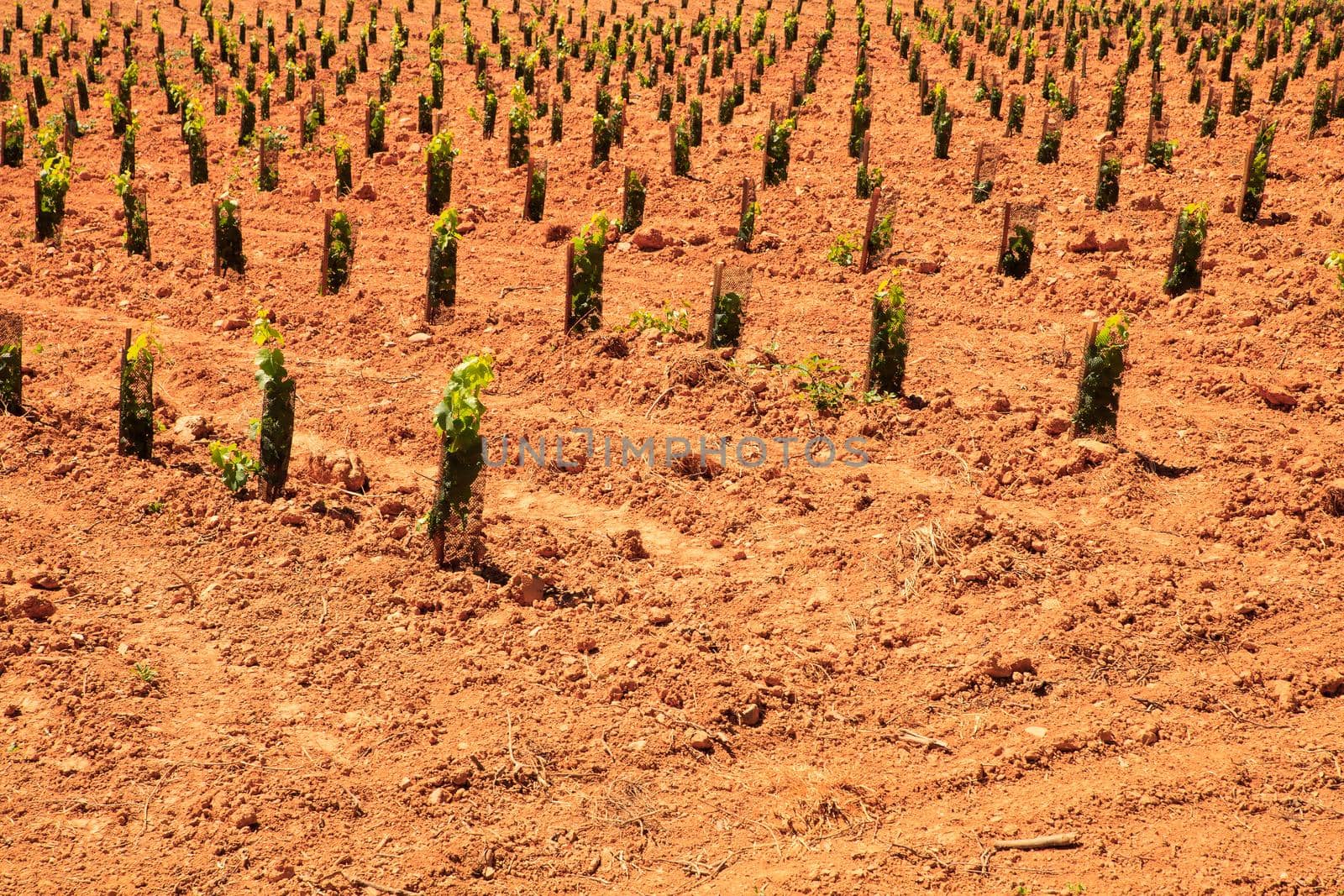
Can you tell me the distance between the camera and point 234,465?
7887mm

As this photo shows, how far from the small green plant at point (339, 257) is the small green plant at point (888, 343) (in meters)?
5.13

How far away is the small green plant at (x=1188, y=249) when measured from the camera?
35.0 feet

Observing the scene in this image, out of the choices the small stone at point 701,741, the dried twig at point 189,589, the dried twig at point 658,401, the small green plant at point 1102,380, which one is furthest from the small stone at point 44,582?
the small green plant at point 1102,380

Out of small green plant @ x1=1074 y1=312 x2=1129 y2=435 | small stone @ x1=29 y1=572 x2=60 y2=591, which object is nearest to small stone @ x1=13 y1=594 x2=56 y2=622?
small stone @ x1=29 y1=572 x2=60 y2=591

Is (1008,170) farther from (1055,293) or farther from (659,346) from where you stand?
(659,346)

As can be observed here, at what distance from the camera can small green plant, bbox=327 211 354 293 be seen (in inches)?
458

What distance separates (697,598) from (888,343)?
2.99 metres

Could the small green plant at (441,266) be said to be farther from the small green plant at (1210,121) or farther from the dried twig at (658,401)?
the small green plant at (1210,121)

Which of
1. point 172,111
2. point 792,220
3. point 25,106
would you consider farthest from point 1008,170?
point 25,106

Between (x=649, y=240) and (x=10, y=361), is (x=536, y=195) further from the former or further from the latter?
(x=10, y=361)

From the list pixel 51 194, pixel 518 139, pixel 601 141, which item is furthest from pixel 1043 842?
pixel 518 139

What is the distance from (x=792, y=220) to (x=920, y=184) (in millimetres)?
2039

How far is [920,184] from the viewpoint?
1441cm

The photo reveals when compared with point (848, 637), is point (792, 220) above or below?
above
